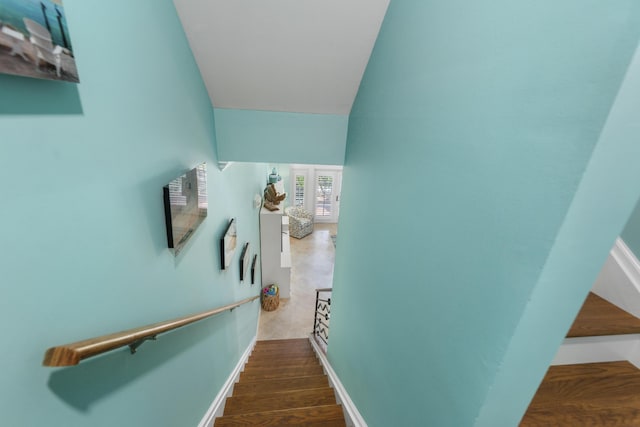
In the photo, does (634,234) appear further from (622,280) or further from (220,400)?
(220,400)

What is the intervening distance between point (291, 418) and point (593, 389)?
1676 millimetres

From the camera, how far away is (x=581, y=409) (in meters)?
0.84

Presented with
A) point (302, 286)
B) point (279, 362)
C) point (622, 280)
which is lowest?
point (302, 286)

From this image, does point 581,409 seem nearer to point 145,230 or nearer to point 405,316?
point 405,316

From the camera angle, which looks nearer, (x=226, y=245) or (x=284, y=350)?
(x=226, y=245)

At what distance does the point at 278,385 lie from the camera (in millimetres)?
2365

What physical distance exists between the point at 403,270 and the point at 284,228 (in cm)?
468

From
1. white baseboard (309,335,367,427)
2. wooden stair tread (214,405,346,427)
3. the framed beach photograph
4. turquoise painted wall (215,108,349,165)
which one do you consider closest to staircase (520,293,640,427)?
white baseboard (309,335,367,427)

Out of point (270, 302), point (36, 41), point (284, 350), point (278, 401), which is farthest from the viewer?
point (270, 302)

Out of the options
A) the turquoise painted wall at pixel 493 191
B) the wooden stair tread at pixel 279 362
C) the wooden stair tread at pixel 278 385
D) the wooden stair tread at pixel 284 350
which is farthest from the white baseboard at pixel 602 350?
the wooden stair tread at pixel 284 350

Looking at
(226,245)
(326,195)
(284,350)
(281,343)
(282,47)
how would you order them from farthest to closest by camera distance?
(326,195), (281,343), (284,350), (226,245), (282,47)

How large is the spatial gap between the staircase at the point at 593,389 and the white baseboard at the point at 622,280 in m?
0.04

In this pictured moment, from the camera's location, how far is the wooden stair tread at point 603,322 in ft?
2.86

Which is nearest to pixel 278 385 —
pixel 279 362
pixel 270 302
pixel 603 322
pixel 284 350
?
pixel 279 362
